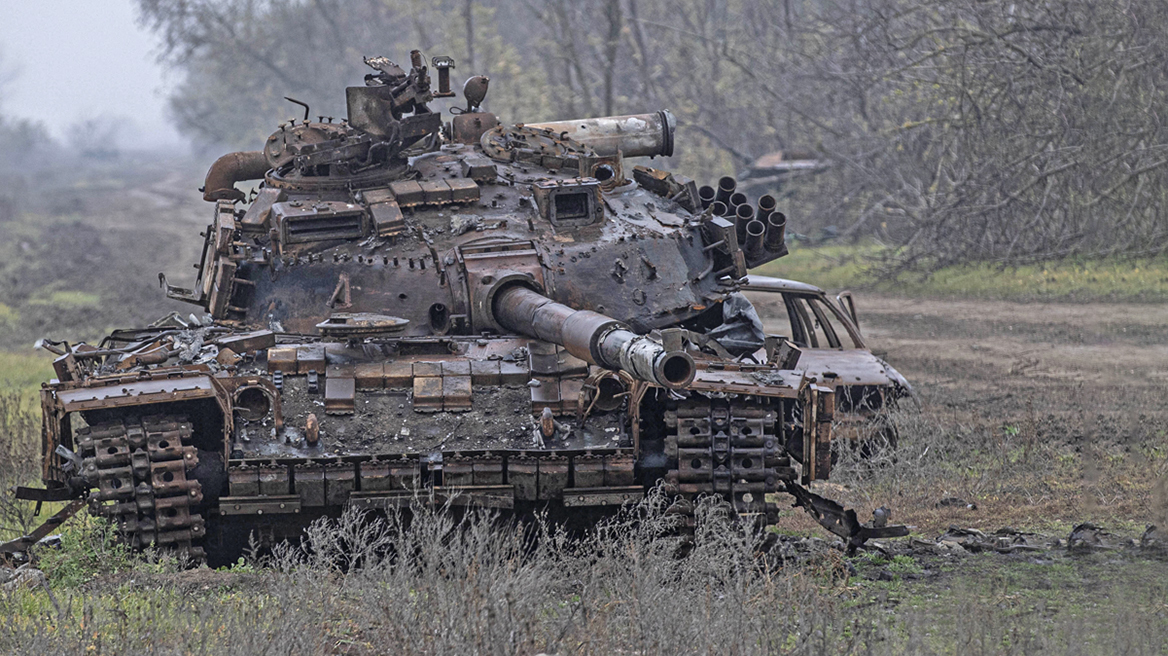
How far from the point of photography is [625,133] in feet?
42.2

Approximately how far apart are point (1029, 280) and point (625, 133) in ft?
39.6

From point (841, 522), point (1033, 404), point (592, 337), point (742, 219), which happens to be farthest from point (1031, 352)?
point (592, 337)

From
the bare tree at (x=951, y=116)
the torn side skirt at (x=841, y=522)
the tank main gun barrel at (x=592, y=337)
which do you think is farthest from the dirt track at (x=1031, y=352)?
the tank main gun barrel at (x=592, y=337)

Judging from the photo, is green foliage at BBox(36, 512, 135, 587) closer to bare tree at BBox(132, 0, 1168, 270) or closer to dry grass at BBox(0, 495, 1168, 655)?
dry grass at BBox(0, 495, 1168, 655)

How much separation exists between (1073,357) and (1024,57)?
18.6 feet

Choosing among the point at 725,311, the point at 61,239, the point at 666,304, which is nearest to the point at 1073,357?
the point at 725,311

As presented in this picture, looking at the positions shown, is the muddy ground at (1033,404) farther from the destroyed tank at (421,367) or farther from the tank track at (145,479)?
the tank track at (145,479)

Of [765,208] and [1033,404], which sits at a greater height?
[765,208]

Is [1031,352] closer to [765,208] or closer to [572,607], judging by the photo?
[765,208]

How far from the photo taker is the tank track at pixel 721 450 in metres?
8.57

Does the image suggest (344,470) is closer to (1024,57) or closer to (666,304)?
(666,304)

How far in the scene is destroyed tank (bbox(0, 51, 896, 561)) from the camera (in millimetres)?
8367

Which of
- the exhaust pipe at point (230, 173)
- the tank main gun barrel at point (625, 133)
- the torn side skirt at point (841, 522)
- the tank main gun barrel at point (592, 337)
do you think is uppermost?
the tank main gun barrel at point (625, 133)

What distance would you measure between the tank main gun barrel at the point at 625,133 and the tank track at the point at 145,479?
16.8 ft
